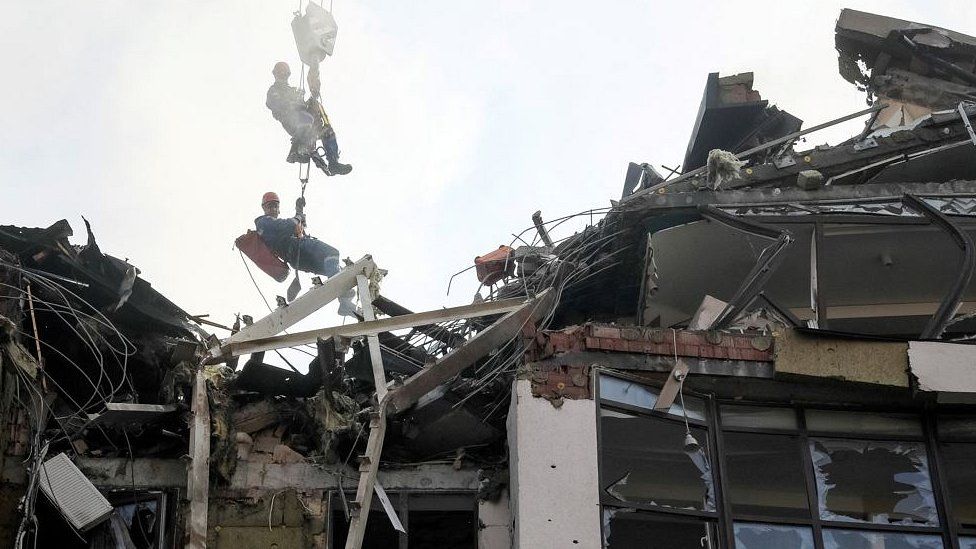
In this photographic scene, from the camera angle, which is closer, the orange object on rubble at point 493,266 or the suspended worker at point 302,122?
the orange object on rubble at point 493,266

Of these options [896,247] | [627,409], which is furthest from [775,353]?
[896,247]

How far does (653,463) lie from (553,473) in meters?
0.89

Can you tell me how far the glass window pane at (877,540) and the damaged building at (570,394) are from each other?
0.05ft

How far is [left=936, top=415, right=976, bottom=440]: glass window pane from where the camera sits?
910cm

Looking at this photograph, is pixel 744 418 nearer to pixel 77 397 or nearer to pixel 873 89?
pixel 77 397

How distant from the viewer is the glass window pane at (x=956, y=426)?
9.10m

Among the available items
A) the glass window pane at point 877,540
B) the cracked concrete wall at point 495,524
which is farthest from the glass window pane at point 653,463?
the cracked concrete wall at point 495,524

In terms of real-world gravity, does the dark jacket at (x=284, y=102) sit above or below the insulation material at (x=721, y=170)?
above

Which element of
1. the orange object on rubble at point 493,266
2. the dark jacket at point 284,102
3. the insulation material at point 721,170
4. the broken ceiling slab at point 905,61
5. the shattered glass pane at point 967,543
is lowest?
the shattered glass pane at point 967,543

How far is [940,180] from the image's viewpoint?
11.9 metres

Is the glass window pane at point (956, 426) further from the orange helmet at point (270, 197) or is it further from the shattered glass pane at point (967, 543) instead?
the orange helmet at point (270, 197)

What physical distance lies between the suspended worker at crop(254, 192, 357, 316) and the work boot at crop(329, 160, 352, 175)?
493 mm

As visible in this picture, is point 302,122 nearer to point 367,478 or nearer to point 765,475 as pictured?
point 367,478

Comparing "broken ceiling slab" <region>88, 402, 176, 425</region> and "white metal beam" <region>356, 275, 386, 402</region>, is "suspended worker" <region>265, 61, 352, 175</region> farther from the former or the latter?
"broken ceiling slab" <region>88, 402, 176, 425</region>
